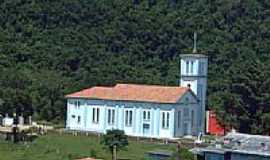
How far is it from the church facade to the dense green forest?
1.93 metres

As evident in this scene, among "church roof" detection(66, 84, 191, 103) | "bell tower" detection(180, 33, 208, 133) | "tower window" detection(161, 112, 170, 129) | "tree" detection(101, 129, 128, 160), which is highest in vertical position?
"bell tower" detection(180, 33, 208, 133)

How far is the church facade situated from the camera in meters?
54.6

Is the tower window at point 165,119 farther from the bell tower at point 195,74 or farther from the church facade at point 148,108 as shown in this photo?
the bell tower at point 195,74

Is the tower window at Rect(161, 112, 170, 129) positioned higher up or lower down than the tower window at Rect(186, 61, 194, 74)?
lower down

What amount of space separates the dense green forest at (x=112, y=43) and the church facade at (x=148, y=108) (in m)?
1.93

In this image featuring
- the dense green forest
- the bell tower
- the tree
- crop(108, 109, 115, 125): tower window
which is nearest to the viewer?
the tree

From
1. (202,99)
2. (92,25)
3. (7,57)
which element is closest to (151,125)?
(202,99)

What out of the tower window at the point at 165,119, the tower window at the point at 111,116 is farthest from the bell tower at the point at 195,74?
the tower window at the point at 111,116

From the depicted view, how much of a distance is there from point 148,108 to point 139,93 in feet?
4.82

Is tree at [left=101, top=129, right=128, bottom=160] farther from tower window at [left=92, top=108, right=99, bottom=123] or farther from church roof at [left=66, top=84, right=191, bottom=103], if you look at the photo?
tower window at [left=92, top=108, right=99, bottom=123]

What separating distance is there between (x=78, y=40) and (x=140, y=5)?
12.3 m

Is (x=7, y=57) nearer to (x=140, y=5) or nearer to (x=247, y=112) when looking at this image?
(x=140, y=5)

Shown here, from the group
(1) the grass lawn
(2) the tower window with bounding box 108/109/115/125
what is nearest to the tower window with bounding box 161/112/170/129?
(2) the tower window with bounding box 108/109/115/125

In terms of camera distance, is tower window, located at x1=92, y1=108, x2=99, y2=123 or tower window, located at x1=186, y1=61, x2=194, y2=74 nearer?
tower window, located at x1=92, y1=108, x2=99, y2=123
